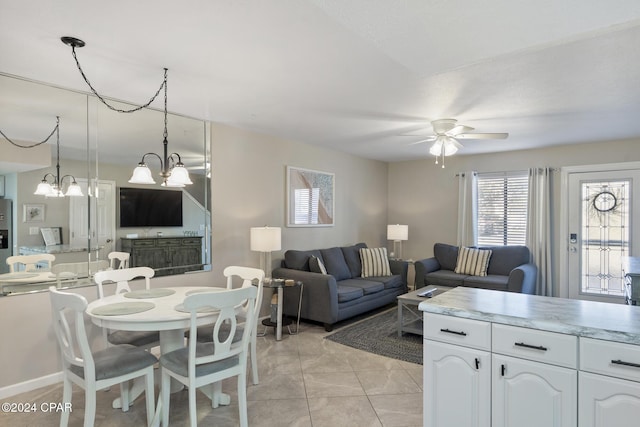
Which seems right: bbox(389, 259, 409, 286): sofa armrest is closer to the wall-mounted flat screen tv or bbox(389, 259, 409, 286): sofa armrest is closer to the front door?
the front door

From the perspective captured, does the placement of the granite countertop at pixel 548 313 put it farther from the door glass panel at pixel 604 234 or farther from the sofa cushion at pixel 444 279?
the door glass panel at pixel 604 234

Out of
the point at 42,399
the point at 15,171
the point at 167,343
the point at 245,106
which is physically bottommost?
the point at 42,399

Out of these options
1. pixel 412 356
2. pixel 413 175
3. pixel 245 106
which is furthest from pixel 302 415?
pixel 413 175

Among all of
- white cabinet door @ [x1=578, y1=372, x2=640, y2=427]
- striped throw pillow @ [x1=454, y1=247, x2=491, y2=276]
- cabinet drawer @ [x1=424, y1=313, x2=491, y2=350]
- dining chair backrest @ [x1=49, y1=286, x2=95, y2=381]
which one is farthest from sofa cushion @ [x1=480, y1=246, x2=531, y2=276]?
dining chair backrest @ [x1=49, y1=286, x2=95, y2=381]

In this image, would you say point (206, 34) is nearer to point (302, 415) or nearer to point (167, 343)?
point (167, 343)

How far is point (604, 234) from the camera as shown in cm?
527

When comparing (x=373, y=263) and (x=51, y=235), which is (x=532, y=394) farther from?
(x=373, y=263)

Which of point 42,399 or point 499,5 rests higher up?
point 499,5

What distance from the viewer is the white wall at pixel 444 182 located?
213 inches

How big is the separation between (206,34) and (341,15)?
47.9 inches

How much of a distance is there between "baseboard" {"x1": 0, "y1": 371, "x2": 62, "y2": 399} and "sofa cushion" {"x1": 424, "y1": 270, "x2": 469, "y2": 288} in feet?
14.9

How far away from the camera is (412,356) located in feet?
11.9

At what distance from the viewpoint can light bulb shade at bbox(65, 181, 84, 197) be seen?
3204mm

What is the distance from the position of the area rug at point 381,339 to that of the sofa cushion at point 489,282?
1243mm
